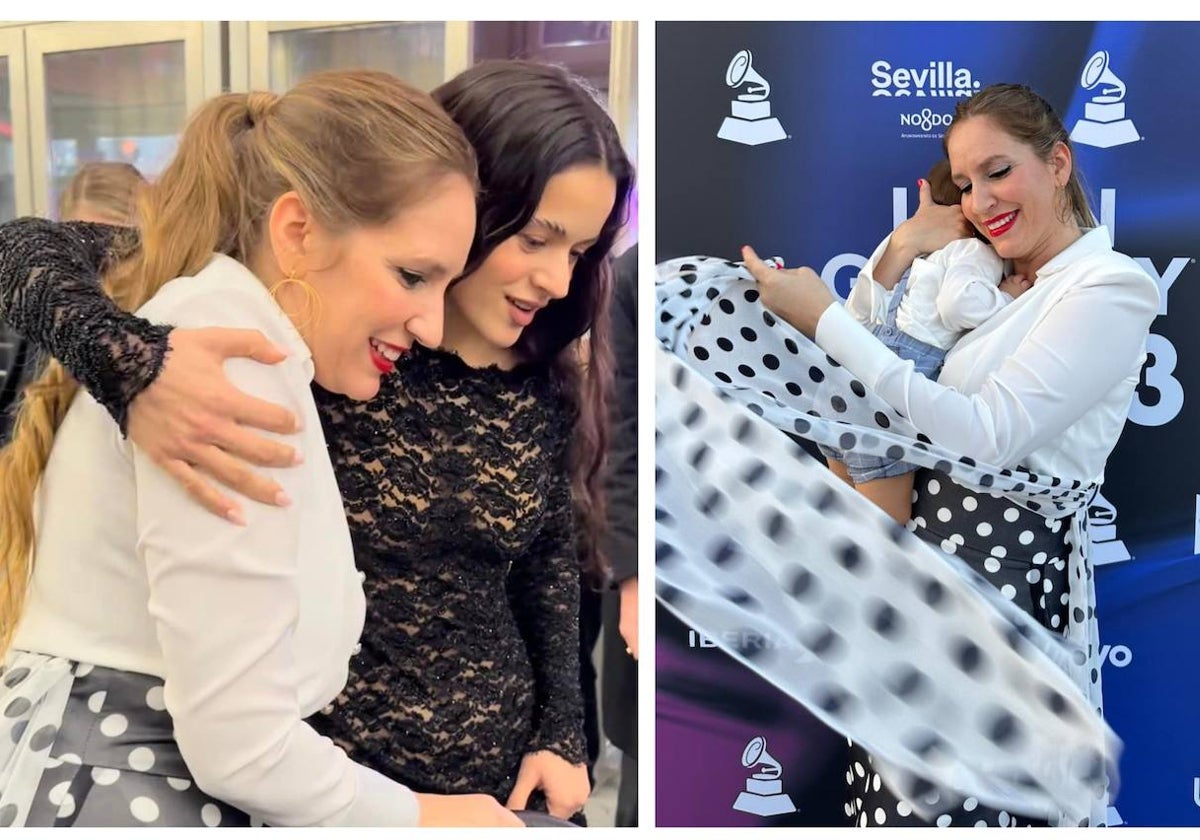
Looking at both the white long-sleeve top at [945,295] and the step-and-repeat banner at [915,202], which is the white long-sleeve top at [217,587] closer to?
the step-and-repeat banner at [915,202]

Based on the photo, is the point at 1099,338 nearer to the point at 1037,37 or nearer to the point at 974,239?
the point at 974,239

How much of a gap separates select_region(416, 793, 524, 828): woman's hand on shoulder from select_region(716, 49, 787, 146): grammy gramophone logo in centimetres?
114

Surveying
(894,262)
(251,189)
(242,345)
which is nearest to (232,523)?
(242,345)

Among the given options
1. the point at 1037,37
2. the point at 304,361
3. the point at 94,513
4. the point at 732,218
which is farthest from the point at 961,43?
the point at 94,513

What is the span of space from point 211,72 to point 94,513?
73 cm

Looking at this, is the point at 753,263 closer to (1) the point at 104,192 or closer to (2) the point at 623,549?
(2) the point at 623,549

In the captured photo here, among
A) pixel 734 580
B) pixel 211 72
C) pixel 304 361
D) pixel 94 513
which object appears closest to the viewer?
pixel 94 513

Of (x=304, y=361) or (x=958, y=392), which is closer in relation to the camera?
(x=304, y=361)

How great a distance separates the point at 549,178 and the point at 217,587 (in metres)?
0.74

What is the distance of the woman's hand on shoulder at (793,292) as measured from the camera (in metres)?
1.77

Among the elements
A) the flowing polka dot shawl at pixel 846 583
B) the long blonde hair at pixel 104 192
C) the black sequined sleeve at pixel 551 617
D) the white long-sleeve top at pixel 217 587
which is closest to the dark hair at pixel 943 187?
the flowing polka dot shawl at pixel 846 583

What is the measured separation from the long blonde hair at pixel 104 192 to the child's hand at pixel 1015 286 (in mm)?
1374

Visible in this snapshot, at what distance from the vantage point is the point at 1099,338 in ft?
5.56

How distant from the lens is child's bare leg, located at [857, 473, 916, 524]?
176 cm
